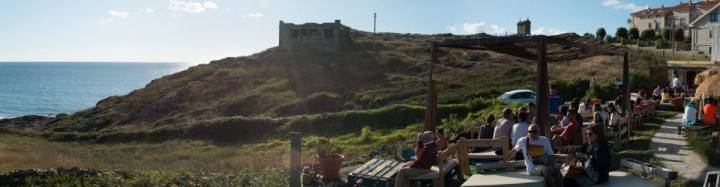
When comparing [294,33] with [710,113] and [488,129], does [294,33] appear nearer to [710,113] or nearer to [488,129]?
[710,113]

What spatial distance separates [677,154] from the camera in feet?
42.1

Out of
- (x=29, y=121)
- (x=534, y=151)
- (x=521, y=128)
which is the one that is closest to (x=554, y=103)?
(x=521, y=128)

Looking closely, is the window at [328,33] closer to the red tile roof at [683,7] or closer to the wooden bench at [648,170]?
the red tile roof at [683,7]

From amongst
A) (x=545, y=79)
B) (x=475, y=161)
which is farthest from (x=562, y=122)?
(x=475, y=161)

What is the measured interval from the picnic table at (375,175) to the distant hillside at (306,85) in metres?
31.9

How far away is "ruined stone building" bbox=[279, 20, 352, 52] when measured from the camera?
235ft

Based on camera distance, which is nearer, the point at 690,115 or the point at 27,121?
the point at 690,115

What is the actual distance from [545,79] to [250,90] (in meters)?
47.3

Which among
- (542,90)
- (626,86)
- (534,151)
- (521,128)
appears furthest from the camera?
(626,86)

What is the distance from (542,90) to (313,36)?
61648 millimetres

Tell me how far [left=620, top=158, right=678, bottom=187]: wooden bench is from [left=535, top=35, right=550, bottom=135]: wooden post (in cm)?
199

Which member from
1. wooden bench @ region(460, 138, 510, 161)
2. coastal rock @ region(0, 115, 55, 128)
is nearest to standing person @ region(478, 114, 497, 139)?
wooden bench @ region(460, 138, 510, 161)

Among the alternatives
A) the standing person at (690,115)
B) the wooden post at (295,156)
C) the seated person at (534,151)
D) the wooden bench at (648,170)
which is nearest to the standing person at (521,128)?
the wooden bench at (648,170)

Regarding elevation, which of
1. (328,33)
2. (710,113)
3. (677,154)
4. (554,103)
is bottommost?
(677,154)
